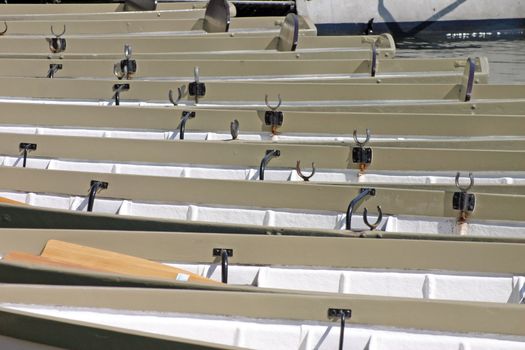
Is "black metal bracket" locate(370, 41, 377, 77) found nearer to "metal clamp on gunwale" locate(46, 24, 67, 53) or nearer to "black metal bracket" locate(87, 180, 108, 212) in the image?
"metal clamp on gunwale" locate(46, 24, 67, 53)

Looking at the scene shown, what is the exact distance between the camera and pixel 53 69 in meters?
12.6

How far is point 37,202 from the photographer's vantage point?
909 centimetres

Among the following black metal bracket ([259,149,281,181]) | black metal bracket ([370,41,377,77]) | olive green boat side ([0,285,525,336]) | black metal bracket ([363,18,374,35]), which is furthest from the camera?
black metal bracket ([363,18,374,35])

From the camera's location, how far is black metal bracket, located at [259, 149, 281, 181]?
9195mm

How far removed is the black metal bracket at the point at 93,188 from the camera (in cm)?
860

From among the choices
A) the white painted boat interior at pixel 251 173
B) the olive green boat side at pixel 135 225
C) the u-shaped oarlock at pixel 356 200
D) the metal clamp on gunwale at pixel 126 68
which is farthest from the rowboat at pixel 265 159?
the metal clamp on gunwale at pixel 126 68

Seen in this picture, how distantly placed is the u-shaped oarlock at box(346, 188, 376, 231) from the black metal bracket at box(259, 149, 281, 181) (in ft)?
4.24

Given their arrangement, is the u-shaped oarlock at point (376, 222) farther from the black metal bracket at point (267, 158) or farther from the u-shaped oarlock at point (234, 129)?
the u-shaped oarlock at point (234, 129)

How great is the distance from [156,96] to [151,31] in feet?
12.0

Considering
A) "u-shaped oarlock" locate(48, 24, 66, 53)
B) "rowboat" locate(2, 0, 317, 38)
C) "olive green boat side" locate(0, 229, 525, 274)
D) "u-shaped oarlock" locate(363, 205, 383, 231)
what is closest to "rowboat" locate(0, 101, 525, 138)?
"u-shaped oarlock" locate(363, 205, 383, 231)

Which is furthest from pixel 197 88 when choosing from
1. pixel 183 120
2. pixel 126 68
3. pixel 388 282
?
pixel 388 282

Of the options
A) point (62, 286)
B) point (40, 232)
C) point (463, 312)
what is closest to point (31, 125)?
point (40, 232)

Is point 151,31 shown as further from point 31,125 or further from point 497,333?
point 497,333

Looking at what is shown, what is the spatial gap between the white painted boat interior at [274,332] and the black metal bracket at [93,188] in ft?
7.02
